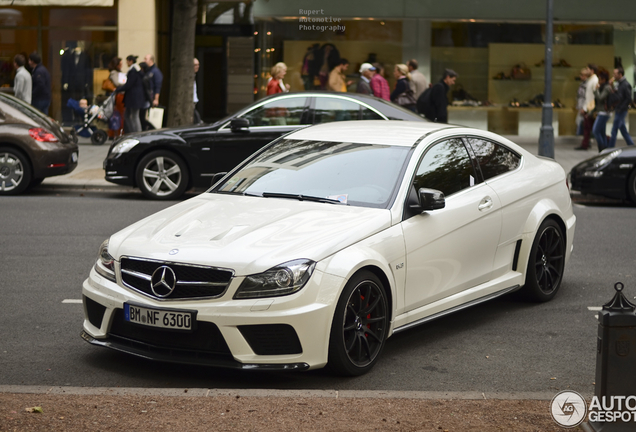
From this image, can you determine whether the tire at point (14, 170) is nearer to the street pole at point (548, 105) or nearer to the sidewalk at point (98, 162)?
the sidewalk at point (98, 162)

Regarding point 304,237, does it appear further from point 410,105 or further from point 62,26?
point 62,26

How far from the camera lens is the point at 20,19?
24000 millimetres

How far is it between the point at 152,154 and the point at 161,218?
25.0ft

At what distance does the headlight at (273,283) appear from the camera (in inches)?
201

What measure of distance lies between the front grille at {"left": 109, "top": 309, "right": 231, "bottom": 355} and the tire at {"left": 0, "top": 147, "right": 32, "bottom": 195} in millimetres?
8958

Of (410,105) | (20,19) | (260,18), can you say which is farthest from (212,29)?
(410,105)

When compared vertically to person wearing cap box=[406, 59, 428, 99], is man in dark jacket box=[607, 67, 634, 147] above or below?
below

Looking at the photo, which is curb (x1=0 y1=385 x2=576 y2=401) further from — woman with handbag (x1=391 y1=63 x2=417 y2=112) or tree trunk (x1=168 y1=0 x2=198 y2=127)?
woman with handbag (x1=391 y1=63 x2=417 y2=112)

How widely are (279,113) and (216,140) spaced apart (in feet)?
3.39

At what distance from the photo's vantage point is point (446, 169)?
6.56m

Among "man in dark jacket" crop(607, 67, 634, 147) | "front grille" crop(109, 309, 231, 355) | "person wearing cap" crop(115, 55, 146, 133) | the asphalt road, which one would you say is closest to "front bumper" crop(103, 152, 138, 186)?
the asphalt road

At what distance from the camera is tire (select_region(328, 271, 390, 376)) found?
5266mm

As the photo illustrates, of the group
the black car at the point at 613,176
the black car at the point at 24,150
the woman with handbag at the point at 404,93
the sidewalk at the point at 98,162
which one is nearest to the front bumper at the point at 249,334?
the black car at the point at 24,150

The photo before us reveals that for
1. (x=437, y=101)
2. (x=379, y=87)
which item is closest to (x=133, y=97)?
(x=379, y=87)
